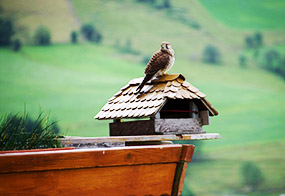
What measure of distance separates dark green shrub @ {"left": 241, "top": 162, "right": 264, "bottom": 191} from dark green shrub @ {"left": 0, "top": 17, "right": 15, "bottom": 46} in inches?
235

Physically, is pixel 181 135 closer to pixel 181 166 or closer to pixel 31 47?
pixel 181 166

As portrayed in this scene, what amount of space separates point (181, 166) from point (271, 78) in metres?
9.68

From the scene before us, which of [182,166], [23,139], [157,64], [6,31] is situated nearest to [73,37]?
[6,31]

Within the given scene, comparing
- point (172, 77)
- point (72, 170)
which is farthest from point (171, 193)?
point (172, 77)

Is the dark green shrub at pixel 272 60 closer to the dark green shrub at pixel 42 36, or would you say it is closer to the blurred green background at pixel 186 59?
the blurred green background at pixel 186 59

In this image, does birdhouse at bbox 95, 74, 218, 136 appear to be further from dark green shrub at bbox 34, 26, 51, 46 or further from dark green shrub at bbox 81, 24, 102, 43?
dark green shrub at bbox 81, 24, 102, 43

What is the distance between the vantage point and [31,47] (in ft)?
30.2

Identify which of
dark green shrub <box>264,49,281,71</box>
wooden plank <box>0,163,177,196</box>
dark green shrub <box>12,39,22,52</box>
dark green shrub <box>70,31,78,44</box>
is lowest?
wooden plank <box>0,163,177,196</box>

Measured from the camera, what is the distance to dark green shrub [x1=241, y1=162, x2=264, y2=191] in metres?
9.56

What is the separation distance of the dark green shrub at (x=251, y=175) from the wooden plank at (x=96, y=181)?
8.41 meters

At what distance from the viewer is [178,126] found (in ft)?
7.56

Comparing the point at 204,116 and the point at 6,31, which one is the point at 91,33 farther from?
the point at 204,116

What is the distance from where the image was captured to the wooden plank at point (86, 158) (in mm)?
1228

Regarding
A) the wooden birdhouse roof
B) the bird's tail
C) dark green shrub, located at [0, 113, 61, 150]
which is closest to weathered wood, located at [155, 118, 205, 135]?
the wooden birdhouse roof
